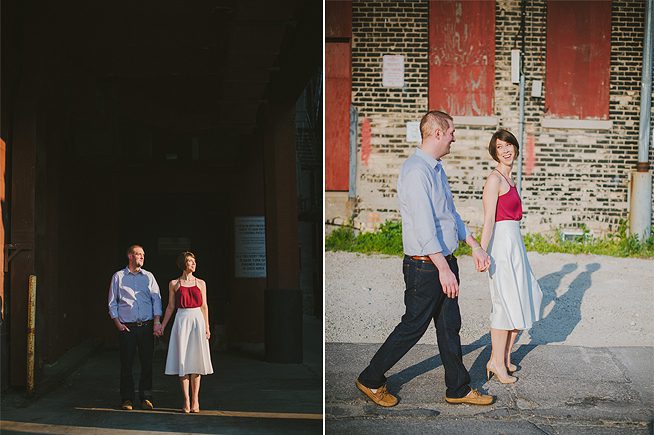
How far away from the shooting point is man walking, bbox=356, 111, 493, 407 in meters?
3.95

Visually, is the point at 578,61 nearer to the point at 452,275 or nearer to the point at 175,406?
the point at 452,275

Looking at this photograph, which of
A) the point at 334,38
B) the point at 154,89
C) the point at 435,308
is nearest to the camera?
the point at 435,308

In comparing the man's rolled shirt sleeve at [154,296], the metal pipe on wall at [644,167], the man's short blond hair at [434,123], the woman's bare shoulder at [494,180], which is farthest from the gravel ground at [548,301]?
the man's short blond hair at [434,123]

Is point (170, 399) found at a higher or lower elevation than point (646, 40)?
lower

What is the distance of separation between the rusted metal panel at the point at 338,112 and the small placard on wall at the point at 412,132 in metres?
0.38

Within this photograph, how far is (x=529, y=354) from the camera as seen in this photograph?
5.00 meters

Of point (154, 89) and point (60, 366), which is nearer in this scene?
point (60, 366)

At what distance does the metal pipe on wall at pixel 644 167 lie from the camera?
5.55 metres

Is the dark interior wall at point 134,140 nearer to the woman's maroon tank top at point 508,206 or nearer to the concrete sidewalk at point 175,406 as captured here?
the concrete sidewalk at point 175,406

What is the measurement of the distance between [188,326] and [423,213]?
5.14 ft

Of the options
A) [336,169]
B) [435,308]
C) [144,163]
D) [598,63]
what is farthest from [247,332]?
[435,308]

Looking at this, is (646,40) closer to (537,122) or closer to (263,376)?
(537,122)

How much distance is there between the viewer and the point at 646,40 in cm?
560

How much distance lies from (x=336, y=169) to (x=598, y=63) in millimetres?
1901
